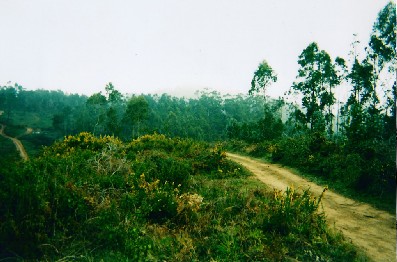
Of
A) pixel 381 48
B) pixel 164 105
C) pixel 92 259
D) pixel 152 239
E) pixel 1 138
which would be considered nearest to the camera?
pixel 92 259

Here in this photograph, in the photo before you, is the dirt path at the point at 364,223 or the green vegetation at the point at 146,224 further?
the dirt path at the point at 364,223

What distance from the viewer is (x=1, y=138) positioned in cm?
5366

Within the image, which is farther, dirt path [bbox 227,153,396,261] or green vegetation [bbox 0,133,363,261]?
dirt path [bbox 227,153,396,261]

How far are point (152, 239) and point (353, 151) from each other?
→ 10.6 metres

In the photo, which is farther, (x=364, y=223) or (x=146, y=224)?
(x=364, y=223)

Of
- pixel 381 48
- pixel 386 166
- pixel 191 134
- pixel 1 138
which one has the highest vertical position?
pixel 381 48

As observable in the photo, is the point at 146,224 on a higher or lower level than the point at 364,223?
lower

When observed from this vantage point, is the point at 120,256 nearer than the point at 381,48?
Yes

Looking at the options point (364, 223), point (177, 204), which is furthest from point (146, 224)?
point (364, 223)

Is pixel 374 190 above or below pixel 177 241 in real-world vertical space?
above

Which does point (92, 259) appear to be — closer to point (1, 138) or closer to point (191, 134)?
point (191, 134)

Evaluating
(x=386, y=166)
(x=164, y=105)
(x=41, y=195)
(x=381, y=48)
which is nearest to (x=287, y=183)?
(x=386, y=166)

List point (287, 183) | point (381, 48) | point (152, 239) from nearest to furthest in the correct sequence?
1. point (152, 239)
2. point (287, 183)
3. point (381, 48)

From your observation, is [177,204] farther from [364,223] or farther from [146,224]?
[364,223]
